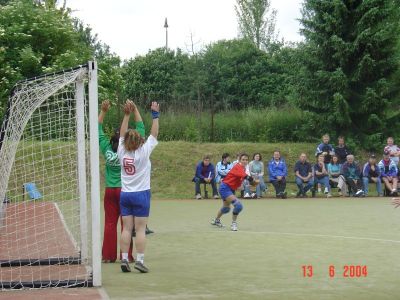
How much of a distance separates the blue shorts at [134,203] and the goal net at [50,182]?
2.10ft

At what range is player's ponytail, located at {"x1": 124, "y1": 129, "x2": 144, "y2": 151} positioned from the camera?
31.2ft

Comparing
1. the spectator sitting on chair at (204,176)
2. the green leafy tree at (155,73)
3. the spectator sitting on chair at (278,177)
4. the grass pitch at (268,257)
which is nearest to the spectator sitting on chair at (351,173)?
the spectator sitting on chair at (278,177)

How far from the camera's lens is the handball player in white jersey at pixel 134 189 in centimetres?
954

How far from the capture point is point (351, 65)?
3188 centimetres

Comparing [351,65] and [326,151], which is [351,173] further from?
[351,65]

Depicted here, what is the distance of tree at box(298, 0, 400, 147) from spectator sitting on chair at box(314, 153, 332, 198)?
21.5 ft

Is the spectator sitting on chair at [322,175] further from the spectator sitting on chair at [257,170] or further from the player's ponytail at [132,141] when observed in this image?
the player's ponytail at [132,141]

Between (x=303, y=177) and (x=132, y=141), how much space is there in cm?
1586

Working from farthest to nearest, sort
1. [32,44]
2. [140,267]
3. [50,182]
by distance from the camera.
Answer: [32,44] < [50,182] < [140,267]

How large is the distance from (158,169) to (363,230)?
1513 cm

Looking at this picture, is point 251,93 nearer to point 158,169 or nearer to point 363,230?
point 158,169

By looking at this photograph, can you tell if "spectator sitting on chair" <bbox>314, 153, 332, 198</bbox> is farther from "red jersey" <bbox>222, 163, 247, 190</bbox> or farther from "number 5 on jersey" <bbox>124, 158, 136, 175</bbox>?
"number 5 on jersey" <bbox>124, 158, 136, 175</bbox>

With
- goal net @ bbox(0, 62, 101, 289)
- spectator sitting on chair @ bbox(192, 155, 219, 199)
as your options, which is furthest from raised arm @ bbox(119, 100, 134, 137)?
spectator sitting on chair @ bbox(192, 155, 219, 199)

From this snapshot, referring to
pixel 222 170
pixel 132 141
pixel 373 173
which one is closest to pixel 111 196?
pixel 132 141
